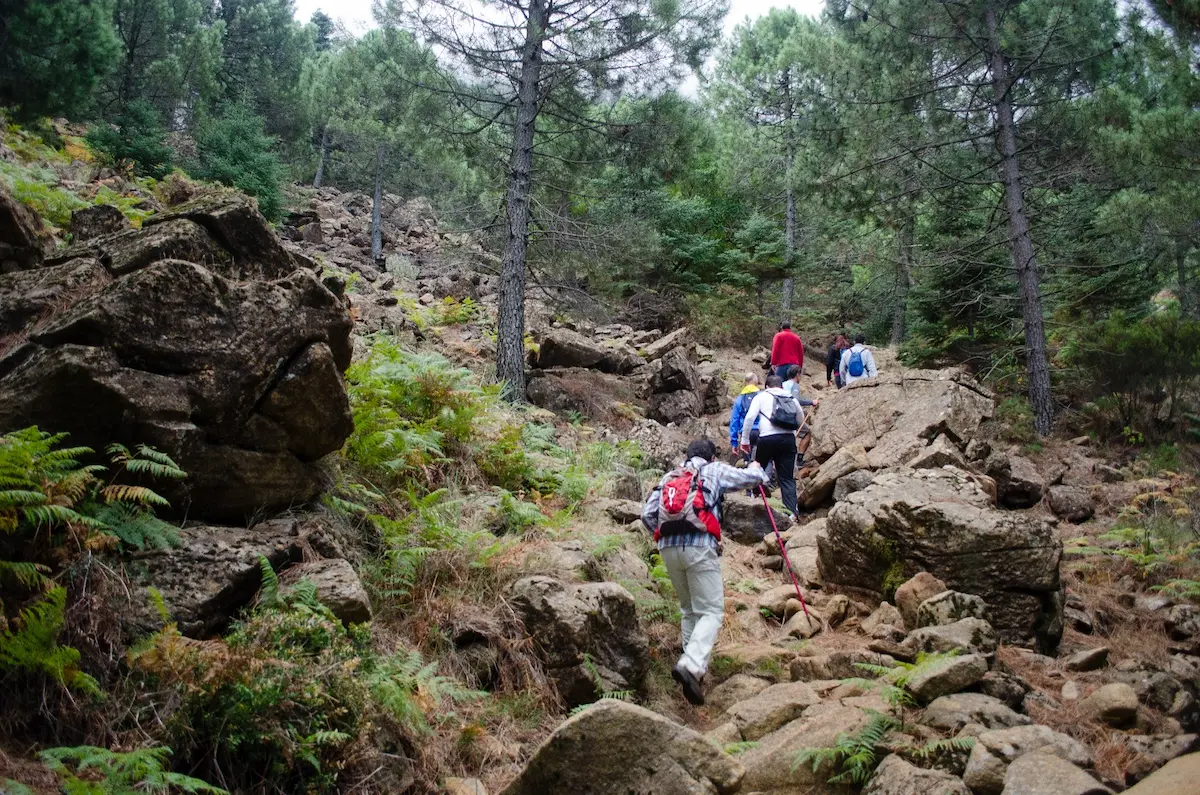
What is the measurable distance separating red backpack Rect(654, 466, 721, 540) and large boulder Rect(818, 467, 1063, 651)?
2089 mm

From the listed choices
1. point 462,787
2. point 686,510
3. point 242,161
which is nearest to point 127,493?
point 462,787

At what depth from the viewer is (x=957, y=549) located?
6.57 meters

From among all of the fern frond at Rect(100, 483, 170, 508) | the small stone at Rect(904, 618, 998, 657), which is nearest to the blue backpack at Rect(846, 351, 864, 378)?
the small stone at Rect(904, 618, 998, 657)

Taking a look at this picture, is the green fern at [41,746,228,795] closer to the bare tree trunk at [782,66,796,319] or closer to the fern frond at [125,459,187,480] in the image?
the fern frond at [125,459,187,480]

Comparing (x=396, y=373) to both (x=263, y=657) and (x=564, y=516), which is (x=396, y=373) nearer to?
(x=564, y=516)

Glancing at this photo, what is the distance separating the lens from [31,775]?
2.92m

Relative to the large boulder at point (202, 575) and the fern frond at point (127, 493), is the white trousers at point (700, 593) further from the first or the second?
the fern frond at point (127, 493)

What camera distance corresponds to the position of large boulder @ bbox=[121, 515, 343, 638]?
3.88 m

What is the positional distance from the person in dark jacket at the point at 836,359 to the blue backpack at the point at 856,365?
1.04 m

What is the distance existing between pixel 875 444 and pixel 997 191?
882cm

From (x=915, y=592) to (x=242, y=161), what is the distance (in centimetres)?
2060

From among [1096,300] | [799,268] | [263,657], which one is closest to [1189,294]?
[1096,300]

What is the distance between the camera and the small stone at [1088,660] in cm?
577

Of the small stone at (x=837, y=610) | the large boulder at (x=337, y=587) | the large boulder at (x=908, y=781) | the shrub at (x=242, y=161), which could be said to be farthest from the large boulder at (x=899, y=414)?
the shrub at (x=242, y=161)
